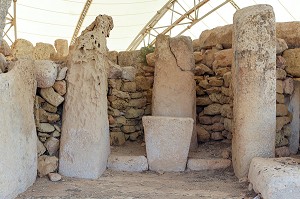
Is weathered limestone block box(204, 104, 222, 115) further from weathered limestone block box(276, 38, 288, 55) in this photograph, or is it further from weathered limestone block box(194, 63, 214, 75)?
weathered limestone block box(276, 38, 288, 55)

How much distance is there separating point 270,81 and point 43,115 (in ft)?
8.24

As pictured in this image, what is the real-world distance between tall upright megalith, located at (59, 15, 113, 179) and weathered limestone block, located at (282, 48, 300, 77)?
231cm

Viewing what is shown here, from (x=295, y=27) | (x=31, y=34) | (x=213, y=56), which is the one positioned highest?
(x=31, y=34)

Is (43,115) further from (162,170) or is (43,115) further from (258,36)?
(258,36)

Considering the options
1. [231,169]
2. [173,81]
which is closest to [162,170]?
[231,169]

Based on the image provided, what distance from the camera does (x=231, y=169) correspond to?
165 inches

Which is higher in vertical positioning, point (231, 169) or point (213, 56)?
point (213, 56)

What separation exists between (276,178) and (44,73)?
255 centimetres

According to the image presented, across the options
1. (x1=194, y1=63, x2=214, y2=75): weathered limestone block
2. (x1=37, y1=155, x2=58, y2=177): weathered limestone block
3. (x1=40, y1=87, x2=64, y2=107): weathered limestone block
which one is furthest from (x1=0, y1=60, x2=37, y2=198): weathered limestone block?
(x1=194, y1=63, x2=214, y2=75): weathered limestone block

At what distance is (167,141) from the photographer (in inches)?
163

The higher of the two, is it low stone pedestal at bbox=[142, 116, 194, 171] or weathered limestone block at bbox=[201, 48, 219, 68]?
weathered limestone block at bbox=[201, 48, 219, 68]

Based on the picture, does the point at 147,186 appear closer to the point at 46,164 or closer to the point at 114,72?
the point at 46,164

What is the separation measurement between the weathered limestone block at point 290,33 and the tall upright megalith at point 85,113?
7.78ft

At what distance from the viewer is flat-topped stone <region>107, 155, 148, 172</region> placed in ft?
13.9
